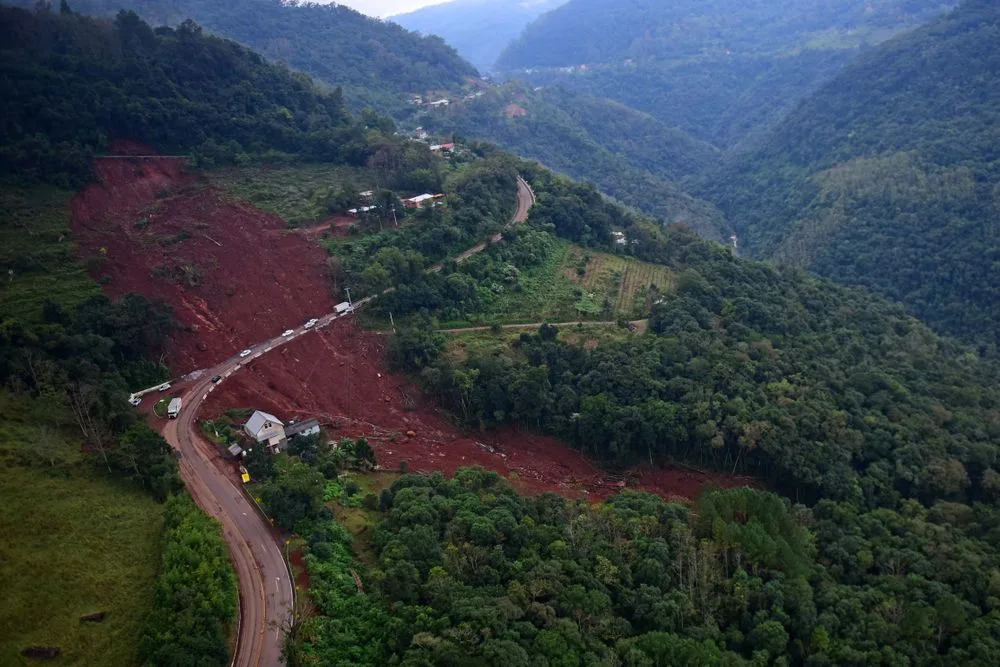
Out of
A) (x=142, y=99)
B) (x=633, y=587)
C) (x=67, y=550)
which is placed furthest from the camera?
(x=142, y=99)

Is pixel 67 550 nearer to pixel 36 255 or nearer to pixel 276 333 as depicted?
pixel 276 333

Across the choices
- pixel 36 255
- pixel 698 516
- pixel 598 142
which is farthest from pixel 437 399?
pixel 598 142

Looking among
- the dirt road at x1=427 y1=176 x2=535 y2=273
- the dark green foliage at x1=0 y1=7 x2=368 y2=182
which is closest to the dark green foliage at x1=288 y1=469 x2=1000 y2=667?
the dirt road at x1=427 y1=176 x2=535 y2=273

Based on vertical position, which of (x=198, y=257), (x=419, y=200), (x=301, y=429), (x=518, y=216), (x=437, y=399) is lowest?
(x=437, y=399)

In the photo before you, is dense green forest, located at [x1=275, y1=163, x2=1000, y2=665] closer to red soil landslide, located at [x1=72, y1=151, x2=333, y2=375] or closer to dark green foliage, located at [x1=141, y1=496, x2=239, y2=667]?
dark green foliage, located at [x1=141, y1=496, x2=239, y2=667]

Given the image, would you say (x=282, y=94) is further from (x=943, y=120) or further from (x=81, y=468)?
(x=943, y=120)

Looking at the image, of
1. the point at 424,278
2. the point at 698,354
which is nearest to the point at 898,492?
the point at 698,354

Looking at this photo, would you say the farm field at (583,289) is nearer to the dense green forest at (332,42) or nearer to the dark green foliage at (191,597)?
the dark green foliage at (191,597)

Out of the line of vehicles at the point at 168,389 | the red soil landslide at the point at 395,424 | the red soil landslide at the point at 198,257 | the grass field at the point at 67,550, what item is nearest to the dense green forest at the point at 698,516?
the red soil landslide at the point at 395,424

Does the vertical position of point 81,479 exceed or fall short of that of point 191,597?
it exceeds it
